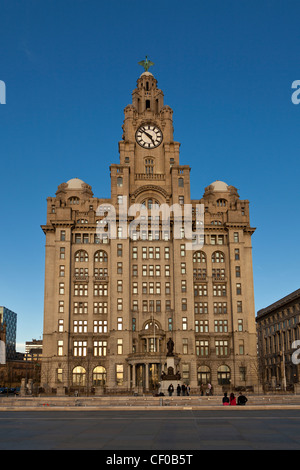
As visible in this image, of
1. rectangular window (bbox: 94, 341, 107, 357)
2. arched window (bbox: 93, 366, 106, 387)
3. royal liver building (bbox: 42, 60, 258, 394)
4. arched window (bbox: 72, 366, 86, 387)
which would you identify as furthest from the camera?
rectangular window (bbox: 94, 341, 107, 357)

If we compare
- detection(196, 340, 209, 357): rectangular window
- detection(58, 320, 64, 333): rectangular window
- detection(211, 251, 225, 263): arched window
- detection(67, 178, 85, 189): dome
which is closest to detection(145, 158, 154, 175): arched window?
detection(67, 178, 85, 189): dome

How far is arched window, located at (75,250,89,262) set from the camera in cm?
11531

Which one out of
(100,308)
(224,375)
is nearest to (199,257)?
(100,308)

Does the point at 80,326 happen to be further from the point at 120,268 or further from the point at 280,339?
the point at 280,339

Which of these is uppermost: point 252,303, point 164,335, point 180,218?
point 180,218

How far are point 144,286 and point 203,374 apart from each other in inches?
889

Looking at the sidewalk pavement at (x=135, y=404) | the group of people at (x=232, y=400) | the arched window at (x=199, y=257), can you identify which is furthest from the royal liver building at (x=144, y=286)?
the group of people at (x=232, y=400)

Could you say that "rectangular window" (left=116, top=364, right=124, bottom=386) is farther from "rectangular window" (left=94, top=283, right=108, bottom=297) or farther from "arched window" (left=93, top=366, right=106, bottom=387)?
"rectangular window" (left=94, top=283, right=108, bottom=297)

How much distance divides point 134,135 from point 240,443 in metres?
112

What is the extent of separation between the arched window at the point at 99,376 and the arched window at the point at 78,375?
2339 mm

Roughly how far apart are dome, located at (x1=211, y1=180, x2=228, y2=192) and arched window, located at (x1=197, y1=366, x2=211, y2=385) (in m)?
43.5

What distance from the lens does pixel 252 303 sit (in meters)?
118

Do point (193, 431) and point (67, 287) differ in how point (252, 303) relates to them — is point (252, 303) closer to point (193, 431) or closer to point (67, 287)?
point (67, 287)
